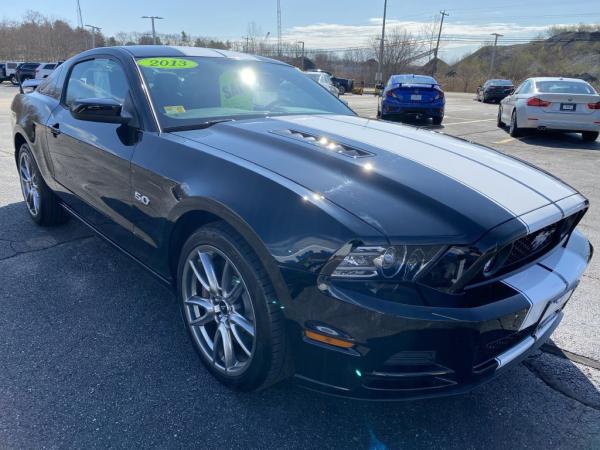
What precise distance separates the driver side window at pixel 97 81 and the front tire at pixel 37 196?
86cm

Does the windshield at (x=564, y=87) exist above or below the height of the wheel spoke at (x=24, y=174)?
above

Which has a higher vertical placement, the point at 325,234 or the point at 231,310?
the point at 325,234

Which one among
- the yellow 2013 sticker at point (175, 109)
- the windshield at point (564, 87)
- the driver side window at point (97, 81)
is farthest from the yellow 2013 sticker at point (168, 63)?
the windshield at point (564, 87)

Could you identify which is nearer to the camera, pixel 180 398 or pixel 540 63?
pixel 180 398

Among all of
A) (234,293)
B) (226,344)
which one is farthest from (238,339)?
(234,293)

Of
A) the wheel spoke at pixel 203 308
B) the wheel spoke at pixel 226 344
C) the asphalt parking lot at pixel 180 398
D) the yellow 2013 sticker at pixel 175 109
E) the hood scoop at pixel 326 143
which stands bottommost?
the asphalt parking lot at pixel 180 398

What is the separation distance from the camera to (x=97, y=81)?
128 inches

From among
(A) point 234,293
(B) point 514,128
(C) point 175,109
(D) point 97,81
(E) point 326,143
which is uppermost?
(D) point 97,81

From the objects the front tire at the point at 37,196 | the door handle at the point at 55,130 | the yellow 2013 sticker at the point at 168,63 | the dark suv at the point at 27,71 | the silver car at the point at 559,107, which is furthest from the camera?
the dark suv at the point at 27,71

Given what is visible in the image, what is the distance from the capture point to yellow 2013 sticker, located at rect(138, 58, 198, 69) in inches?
112

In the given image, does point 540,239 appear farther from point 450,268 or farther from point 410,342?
point 410,342

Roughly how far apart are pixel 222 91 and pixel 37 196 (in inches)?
90.5

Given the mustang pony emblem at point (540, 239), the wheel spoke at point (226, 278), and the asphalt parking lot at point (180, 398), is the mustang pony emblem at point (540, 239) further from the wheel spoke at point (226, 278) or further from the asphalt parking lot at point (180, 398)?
the wheel spoke at point (226, 278)

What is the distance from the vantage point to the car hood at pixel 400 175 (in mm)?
1678
